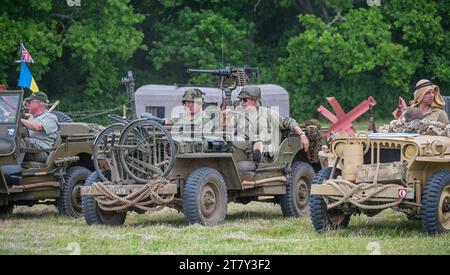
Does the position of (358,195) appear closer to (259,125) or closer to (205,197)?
(205,197)

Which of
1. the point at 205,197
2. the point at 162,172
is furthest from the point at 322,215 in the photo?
the point at 162,172

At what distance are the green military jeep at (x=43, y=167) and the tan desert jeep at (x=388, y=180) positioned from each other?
4126 mm

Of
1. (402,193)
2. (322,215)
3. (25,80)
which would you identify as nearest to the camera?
(402,193)

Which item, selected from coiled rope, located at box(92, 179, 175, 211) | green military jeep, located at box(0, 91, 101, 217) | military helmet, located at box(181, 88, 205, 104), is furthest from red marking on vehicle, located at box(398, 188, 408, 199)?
green military jeep, located at box(0, 91, 101, 217)

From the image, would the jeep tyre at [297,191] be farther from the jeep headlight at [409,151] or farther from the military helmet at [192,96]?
the jeep headlight at [409,151]

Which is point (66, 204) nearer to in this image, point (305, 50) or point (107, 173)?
point (107, 173)

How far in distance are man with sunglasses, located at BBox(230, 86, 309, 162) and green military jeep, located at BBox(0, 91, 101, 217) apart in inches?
96.0

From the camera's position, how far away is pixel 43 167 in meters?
14.8

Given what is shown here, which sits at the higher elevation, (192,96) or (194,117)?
(192,96)

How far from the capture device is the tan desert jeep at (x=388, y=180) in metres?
11.7

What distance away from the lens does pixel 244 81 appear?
54.6ft

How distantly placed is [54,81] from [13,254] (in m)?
24.0

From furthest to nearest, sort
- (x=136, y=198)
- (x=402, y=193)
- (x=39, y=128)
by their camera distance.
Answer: (x=39, y=128) < (x=136, y=198) < (x=402, y=193)

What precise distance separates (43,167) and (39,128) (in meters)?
0.51
